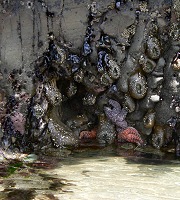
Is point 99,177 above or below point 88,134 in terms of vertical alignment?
below

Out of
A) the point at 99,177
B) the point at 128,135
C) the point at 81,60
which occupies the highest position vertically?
the point at 81,60

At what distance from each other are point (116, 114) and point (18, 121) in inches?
41.9

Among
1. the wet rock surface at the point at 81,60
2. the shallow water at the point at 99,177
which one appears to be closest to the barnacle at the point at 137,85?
the wet rock surface at the point at 81,60

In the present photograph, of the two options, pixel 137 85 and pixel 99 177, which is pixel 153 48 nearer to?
pixel 137 85

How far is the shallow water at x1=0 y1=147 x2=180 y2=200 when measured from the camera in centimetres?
354

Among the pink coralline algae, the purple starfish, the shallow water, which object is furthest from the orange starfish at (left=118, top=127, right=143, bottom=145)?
the pink coralline algae

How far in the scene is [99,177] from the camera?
397 cm

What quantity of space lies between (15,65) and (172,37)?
1687 mm

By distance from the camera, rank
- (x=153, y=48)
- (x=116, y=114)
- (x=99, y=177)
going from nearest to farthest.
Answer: (x=99, y=177), (x=153, y=48), (x=116, y=114)

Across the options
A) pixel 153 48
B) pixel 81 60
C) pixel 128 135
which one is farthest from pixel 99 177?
pixel 153 48

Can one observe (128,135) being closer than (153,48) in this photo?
No

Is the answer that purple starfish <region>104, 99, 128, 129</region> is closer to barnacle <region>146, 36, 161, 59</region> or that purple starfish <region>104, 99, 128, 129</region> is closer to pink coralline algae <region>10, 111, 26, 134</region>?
barnacle <region>146, 36, 161, 59</region>

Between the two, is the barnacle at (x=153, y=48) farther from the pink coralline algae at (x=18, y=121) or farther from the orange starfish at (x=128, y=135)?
the pink coralline algae at (x=18, y=121)

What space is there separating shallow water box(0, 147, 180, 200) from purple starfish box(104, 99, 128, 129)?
12.4 inches
